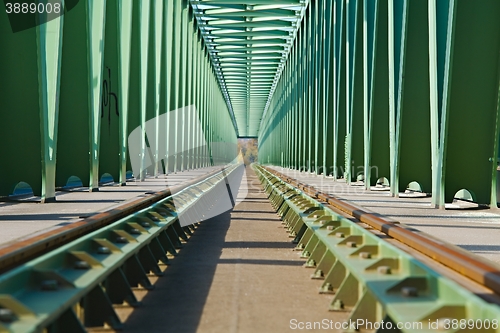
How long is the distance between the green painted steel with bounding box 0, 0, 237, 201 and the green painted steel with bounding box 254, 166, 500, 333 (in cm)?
693

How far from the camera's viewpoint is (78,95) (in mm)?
14625

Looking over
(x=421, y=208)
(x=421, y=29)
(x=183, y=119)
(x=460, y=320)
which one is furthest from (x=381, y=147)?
(x=183, y=119)

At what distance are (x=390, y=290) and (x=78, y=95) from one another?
12428 mm

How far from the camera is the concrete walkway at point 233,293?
160 inches

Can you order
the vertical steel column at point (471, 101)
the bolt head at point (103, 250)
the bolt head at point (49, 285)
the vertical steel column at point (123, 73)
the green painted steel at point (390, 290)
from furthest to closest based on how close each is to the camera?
1. the vertical steel column at point (123, 73)
2. the vertical steel column at point (471, 101)
3. the bolt head at point (103, 250)
4. the bolt head at point (49, 285)
5. the green painted steel at point (390, 290)

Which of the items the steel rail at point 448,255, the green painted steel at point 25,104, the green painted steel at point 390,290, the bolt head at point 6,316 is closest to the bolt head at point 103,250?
the green painted steel at point 390,290

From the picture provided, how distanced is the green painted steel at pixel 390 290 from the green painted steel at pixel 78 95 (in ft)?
22.7

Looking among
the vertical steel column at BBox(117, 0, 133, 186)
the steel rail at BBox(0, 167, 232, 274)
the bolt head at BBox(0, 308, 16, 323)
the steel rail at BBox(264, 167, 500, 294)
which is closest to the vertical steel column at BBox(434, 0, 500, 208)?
the steel rail at BBox(264, 167, 500, 294)

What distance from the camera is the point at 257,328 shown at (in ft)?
12.8

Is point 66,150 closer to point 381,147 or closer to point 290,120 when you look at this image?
point 381,147

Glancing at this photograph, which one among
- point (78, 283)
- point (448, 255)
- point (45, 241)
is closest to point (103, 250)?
point (45, 241)

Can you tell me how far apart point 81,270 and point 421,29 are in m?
9.78

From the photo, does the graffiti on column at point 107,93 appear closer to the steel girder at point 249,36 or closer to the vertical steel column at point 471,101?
the vertical steel column at point 471,101

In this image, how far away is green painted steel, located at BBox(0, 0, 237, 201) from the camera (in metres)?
11.5
